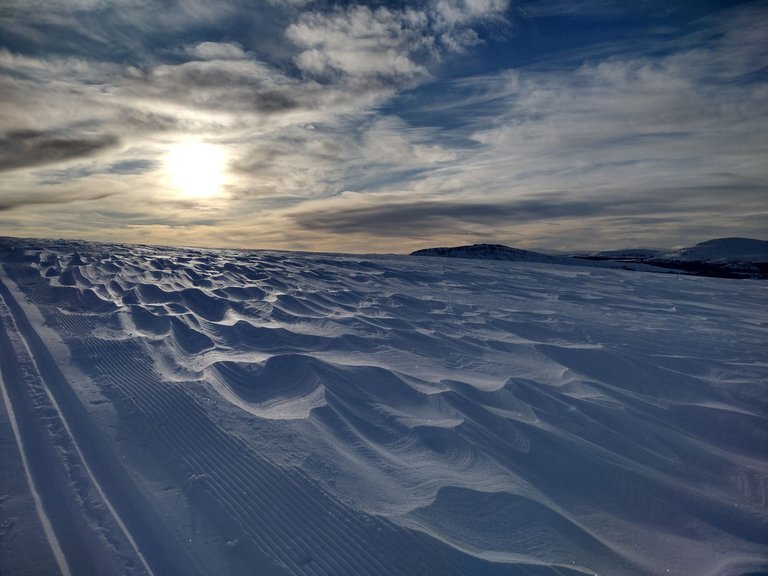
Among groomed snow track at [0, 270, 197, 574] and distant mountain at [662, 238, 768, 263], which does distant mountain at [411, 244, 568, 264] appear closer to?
groomed snow track at [0, 270, 197, 574]

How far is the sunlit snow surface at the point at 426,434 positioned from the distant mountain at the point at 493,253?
45.6 ft

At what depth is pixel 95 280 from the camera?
7277 mm

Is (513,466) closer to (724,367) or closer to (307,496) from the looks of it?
(307,496)

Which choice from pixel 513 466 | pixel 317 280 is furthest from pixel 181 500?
pixel 317 280

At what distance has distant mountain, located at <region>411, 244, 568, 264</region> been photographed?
19578 mm

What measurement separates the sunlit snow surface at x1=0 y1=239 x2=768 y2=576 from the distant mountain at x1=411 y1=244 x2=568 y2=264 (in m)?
13.9

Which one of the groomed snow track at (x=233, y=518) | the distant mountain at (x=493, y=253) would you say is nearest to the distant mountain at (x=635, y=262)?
the distant mountain at (x=493, y=253)

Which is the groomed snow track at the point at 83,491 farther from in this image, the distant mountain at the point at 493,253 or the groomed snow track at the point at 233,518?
the distant mountain at the point at 493,253

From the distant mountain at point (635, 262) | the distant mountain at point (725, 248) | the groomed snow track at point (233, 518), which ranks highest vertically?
the distant mountain at point (725, 248)

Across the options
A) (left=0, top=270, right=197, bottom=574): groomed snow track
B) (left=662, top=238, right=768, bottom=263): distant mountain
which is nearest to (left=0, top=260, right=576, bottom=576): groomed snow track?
(left=0, top=270, right=197, bottom=574): groomed snow track

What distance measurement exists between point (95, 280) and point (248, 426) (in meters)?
6.08

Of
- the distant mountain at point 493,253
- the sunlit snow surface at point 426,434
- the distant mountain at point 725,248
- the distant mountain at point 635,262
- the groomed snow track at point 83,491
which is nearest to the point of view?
the groomed snow track at point 83,491

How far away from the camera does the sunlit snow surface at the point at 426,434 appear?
2020mm

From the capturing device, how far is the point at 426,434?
288 centimetres
